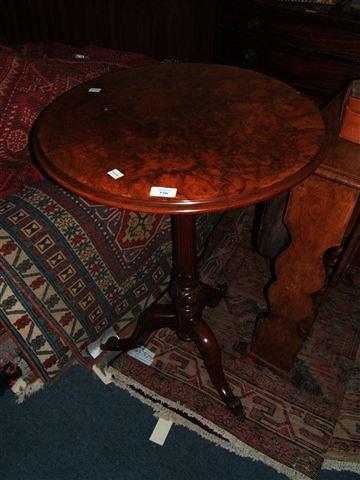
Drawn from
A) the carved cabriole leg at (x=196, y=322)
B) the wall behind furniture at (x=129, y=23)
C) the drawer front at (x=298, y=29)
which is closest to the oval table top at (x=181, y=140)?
the carved cabriole leg at (x=196, y=322)

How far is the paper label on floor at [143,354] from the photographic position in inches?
75.6

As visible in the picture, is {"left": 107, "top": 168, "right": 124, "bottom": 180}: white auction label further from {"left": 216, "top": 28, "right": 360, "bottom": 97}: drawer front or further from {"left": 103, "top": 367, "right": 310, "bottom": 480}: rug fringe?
{"left": 216, "top": 28, "right": 360, "bottom": 97}: drawer front

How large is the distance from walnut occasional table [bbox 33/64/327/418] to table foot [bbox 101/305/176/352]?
0.15 meters

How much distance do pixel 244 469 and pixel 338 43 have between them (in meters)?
2.38

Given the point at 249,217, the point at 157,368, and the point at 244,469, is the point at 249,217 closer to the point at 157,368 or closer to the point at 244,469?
the point at 157,368

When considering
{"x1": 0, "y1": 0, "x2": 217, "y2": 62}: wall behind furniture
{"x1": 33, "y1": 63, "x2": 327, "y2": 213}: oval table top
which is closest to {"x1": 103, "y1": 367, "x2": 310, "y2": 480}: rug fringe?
{"x1": 33, "y1": 63, "x2": 327, "y2": 213}: oval table top

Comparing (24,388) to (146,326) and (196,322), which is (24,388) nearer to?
(146,326)

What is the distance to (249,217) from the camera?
2.72 metres

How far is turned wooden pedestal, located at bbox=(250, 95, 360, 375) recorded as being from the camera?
1247 mm

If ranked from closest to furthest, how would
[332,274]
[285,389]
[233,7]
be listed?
1. [285,389]
2. [332,274]
3. [233,7]

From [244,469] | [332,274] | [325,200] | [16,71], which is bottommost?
[244,469]

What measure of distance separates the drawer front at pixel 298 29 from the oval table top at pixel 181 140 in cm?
121

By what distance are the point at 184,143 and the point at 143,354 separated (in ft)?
3.83

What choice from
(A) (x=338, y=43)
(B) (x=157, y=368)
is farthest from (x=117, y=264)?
(A) (x=338, y=43)
